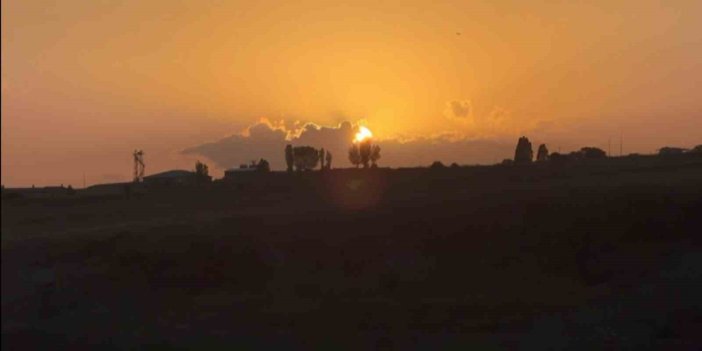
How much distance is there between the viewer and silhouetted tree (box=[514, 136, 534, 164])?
149 ft

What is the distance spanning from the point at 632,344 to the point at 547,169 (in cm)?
2276

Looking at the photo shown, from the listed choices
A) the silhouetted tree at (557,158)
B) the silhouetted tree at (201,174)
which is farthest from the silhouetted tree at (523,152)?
the silhouetted tree at (201,174)

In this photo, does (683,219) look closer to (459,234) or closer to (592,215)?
(592,215)

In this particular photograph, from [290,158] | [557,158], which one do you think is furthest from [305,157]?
[557,158]

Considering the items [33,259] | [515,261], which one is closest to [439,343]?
[515,261]

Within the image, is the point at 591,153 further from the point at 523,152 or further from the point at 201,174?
the point at 201,174

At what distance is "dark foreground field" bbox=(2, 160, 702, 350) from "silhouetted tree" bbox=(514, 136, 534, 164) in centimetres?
690

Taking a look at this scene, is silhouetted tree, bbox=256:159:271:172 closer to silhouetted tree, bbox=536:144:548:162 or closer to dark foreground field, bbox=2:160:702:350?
dark foreground field, bbox=2:160:702:350

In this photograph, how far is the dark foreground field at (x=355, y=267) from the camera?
1413cm

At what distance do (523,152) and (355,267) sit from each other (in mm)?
21722

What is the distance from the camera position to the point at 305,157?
41438mm

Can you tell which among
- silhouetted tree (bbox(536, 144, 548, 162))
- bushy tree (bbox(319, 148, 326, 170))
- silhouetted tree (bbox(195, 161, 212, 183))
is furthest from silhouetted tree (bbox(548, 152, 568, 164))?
silhouetted tree (bbox(195, 161, 212, 183))

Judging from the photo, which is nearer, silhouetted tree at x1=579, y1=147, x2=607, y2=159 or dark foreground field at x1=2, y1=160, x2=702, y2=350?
dark foreground field at x1=2, y1=160, x2=702, y2=350

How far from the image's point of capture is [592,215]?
110 ft
